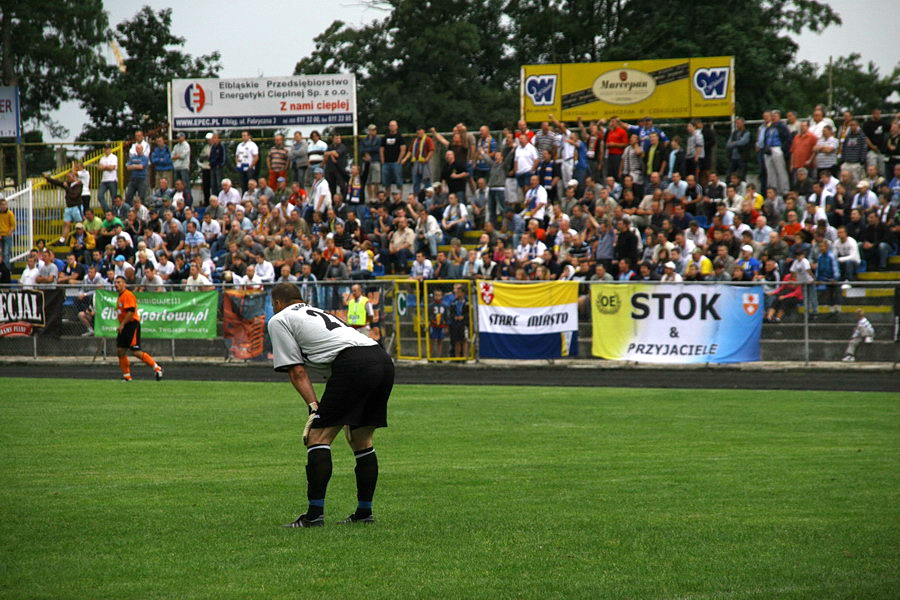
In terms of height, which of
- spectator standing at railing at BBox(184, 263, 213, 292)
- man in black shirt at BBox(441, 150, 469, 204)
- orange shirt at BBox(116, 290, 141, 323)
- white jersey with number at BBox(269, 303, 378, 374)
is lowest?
orange shirt at BBox(116, 290, 141, 323)

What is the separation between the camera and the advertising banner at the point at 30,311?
1053 inches

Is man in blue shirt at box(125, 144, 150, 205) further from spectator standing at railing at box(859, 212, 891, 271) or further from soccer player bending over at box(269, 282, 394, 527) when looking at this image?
soccer player bending over at box(269, 282, 394, 527)

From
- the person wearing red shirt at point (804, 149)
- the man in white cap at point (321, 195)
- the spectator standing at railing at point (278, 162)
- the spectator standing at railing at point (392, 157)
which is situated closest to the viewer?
the person wearing red shirt at point (804, 149)

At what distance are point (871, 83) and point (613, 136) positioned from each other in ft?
198

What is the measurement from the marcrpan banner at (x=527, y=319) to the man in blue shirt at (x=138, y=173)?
12831 millimetres

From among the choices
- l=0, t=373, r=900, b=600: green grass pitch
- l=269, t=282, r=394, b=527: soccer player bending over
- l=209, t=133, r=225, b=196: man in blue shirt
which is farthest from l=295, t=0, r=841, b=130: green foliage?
l=269, t=282, r=394, b=527: soccer player bending over

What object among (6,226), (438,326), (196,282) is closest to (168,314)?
(196,282)

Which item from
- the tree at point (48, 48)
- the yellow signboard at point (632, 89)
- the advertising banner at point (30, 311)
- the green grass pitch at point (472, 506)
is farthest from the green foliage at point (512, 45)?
the green grass pitch at point (472, 506)

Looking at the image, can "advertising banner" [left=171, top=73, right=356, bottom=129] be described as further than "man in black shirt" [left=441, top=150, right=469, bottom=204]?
Yes

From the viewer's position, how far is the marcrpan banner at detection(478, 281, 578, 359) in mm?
23797

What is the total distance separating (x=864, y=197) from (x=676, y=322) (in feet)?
17.5

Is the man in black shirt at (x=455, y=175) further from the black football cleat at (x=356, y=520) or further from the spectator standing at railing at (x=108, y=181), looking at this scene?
the black football cleat at (x=356, y=520)

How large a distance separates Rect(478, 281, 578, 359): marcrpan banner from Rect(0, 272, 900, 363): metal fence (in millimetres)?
215

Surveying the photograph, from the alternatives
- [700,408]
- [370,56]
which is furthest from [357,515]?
[370,56]
